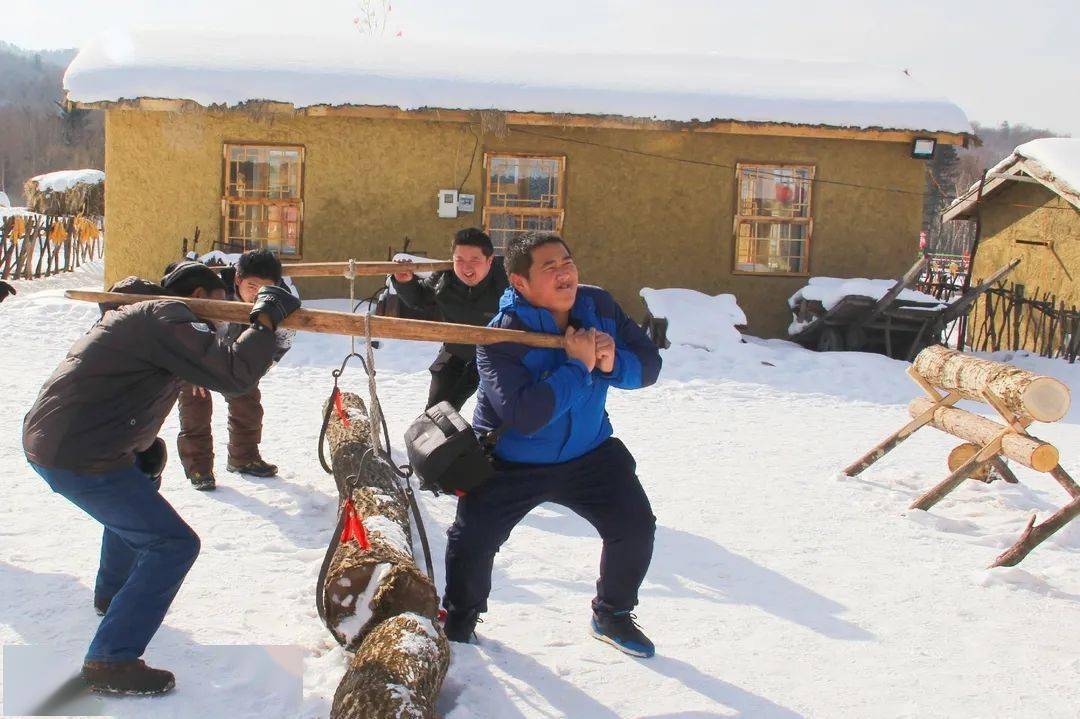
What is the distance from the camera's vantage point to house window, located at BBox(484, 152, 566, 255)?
13648mm

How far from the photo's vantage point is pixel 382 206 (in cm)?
1355

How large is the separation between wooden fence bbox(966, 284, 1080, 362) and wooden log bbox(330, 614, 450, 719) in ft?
38.1

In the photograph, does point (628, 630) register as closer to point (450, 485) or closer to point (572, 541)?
point (450, 485)

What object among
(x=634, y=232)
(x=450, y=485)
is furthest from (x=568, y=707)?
(x=634, y=232)

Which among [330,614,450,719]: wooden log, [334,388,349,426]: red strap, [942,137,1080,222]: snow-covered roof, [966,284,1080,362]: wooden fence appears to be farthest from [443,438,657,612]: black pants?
[942,137,1080,222]: snow-covered roof

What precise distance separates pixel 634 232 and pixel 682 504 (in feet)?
26.3

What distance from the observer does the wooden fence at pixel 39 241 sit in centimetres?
1961

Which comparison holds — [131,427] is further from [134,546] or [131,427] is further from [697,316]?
[697,316]

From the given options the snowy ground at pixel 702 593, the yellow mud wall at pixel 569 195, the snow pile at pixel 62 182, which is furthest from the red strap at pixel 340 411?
the snow pile at pixel 62 182

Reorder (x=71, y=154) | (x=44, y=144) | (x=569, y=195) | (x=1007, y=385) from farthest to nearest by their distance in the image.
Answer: (x=44, y=144), (x=71, y=154), (x=569, y=195), (x=1007, y=385)

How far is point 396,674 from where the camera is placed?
3066 mm

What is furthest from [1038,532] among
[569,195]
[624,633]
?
[569,195]

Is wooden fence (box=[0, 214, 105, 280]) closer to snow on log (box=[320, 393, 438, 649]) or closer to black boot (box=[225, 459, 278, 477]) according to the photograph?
black boot (box=[225, 459, 278, 477])

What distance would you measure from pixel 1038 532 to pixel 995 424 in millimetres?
1260
